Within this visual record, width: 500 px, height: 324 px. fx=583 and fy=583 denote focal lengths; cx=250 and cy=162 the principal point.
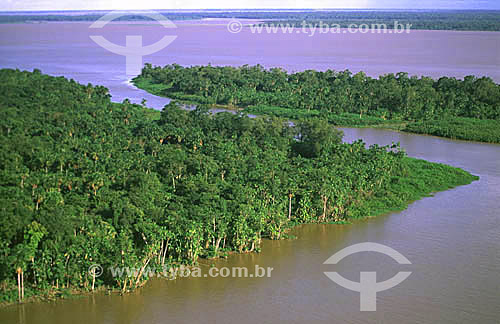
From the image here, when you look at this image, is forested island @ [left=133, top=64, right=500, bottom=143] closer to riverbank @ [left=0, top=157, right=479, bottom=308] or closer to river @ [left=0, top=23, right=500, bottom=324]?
river @ [left=0, top=23, right=500, bottom=324]

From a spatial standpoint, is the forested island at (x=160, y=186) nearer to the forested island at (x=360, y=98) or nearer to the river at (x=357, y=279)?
the river at (x=357, y=279)

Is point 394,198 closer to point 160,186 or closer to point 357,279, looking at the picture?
point 357,279

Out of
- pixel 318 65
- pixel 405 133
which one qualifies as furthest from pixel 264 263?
pixel 318 65

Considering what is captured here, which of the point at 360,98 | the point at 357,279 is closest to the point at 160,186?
the point at 357,279

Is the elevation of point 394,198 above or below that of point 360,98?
below

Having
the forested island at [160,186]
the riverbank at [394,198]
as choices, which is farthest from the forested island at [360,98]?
the forested island at [160,186]

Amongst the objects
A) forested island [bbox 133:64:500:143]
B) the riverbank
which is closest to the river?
the riverbank
